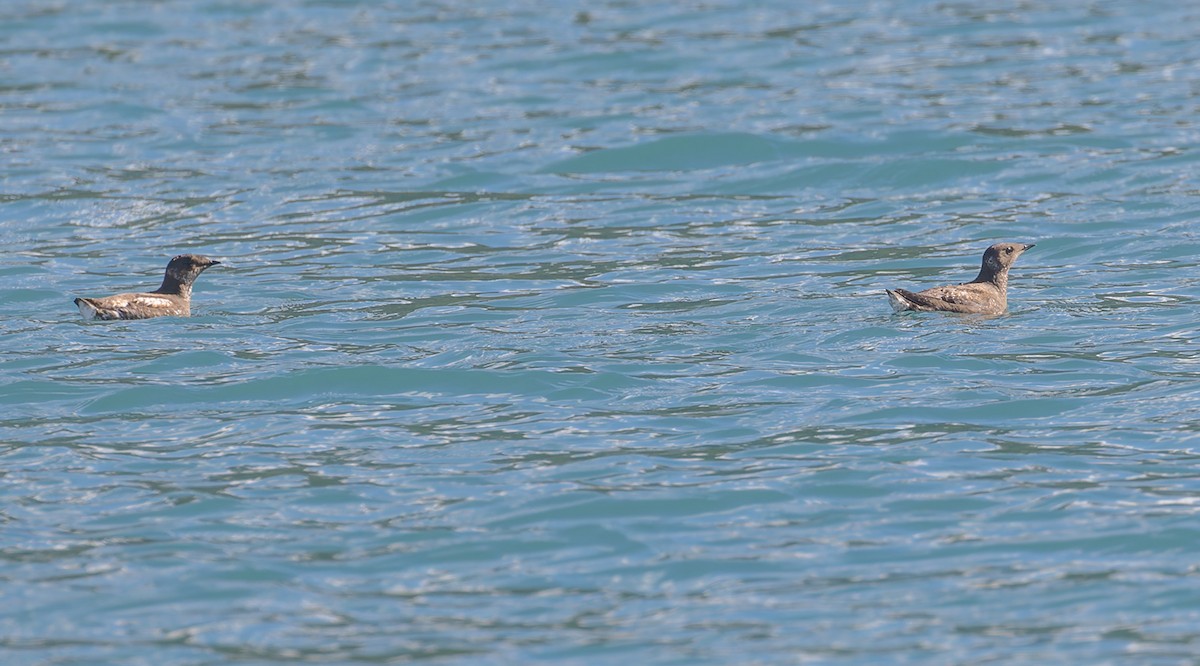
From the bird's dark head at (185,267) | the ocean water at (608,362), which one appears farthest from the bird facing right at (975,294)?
the bird's dark head at (185,267)

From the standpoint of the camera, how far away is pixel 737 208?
715 inches

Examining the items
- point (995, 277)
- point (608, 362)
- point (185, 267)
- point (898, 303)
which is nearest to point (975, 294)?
point (995, 277)

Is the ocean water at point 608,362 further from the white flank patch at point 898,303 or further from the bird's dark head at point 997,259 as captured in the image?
the bird's dark head at point 997,259

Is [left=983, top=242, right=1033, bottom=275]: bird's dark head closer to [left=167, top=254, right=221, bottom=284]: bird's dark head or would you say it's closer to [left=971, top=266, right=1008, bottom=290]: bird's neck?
[left=971, top=266, right=1008, bottom=290]: bird's neck

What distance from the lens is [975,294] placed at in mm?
13742

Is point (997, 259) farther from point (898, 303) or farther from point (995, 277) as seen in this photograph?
point (898, 303)

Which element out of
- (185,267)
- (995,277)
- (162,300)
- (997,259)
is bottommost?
(995,277)

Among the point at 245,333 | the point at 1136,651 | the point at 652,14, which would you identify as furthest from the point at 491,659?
the point at 652,14

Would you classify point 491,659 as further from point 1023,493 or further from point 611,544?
point 1023,493

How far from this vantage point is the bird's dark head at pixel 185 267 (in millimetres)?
14432

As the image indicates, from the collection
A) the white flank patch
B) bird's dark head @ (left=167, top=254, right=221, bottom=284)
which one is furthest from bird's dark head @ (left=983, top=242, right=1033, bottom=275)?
bird's dark head @ (left=167, top=254, right=221, bottom=284)

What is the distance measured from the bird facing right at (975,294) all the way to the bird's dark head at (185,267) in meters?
5.34

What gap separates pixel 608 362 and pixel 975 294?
301 cm

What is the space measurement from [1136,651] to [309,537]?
4.10 meters
